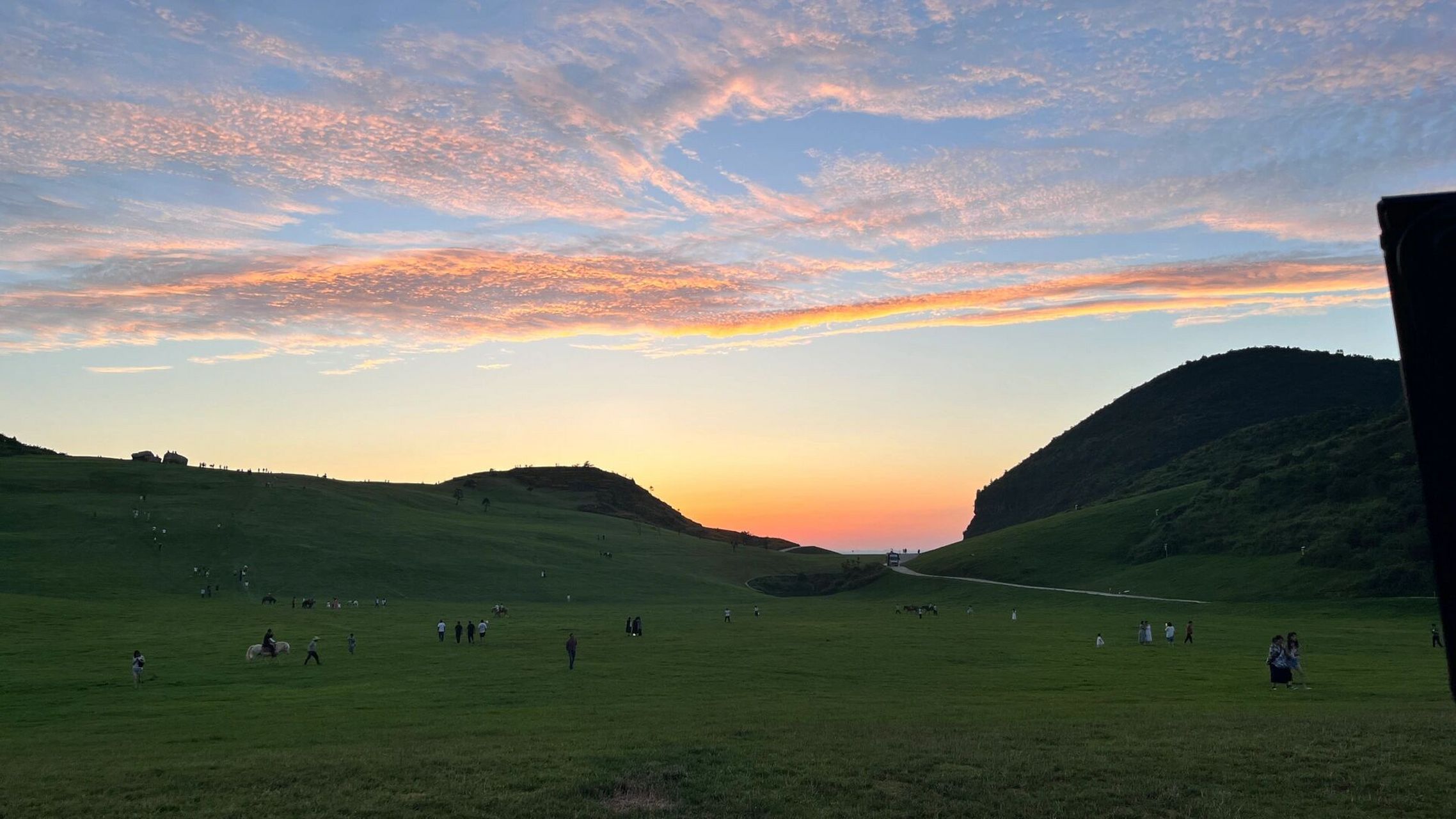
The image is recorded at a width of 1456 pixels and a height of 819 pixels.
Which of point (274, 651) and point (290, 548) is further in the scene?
point (290, 548)

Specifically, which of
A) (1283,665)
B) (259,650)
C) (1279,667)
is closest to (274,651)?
(259,650)

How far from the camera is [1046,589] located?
134625 millimetres

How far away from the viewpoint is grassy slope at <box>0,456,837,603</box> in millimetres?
119438

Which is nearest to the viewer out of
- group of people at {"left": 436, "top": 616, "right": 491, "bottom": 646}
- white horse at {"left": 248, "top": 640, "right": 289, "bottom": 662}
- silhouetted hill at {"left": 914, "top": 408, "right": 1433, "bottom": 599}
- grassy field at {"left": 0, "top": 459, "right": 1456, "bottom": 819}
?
grassy field at {"left": 0, "top": 459, "right": 1456, "bottom": 819}

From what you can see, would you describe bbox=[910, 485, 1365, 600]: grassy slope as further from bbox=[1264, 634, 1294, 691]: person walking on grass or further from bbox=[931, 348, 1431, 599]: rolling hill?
bbox=[1264, 634, 1294, 691]: person walking on grass

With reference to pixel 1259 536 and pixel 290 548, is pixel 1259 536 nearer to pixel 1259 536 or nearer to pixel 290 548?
pixel 1259 536

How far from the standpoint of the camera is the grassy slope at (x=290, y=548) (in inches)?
4702

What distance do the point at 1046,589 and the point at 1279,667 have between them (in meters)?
94.5

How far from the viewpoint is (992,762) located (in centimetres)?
2458

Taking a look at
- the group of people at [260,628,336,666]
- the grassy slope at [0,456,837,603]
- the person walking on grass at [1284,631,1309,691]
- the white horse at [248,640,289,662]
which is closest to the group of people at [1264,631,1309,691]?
the person walking on grass at [1284,631,1309,691]

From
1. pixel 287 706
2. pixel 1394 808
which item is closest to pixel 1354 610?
pixel 1394 808

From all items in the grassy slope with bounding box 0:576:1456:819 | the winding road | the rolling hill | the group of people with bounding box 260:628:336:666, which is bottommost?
the grassy slope with bounding box 0:576:1456:819

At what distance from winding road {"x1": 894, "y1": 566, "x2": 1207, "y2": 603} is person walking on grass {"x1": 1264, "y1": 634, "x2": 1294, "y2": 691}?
73.0m

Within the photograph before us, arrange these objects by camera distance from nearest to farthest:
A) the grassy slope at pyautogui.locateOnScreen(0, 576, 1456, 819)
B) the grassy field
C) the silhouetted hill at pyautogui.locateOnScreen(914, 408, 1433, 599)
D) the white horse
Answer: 1. the grassy slope at pyautogui.locateOnScreen(0, 576, 1456, 819)
2. the grassy field
3. the white horse
4. the silhouetted hill at pyautogui.locateOnScreen(914, 408, 1433, 599)
